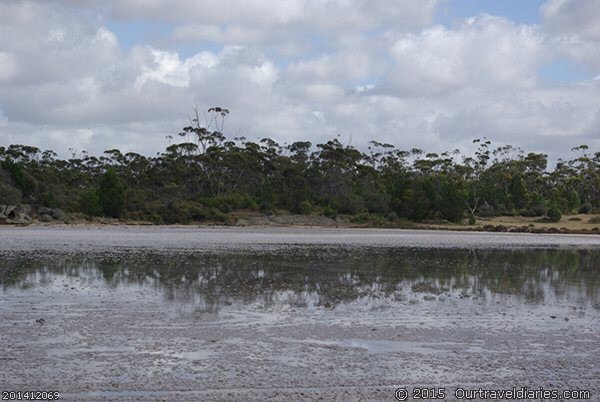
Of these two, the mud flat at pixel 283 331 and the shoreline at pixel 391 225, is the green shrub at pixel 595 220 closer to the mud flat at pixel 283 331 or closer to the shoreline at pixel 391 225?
the shoreline at pixel 391 225

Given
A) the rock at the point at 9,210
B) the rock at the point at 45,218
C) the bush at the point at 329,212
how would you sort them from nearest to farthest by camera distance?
the rock at the point at 9,210 < the rock at the point at 45,218 < the bush at the point at 329,212

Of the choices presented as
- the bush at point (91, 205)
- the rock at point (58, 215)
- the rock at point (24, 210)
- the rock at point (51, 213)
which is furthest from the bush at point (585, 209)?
the rock at point (24, 210)

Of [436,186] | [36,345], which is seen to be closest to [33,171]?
[436,186]

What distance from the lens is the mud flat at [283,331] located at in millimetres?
9164

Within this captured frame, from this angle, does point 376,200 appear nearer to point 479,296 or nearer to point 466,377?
point 479,296

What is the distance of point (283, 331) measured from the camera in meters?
12.6

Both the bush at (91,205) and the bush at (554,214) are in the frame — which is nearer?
the bush at (91,205)

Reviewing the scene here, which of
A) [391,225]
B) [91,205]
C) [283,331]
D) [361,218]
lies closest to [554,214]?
[391,225]

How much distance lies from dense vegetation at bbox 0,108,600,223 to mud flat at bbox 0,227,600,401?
5341 cm

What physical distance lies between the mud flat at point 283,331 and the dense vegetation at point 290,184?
53.4 m

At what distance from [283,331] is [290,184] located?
83527 millimetres

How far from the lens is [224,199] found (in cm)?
8275

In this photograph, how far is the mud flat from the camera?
30.1 feet

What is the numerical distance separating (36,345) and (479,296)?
40.0 feet
